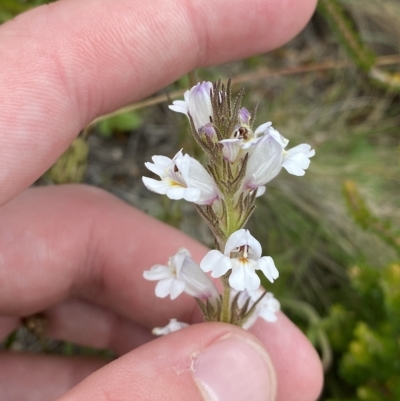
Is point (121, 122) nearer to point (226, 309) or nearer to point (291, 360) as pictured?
point (291, 360)

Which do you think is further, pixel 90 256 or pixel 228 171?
pixel 90 256

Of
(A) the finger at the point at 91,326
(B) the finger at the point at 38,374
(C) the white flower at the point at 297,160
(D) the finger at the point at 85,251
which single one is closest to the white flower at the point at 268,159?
(C) the white flower at the point at 297,160

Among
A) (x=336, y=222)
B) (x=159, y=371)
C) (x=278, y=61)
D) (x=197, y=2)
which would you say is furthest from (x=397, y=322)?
(x=278, y=61)

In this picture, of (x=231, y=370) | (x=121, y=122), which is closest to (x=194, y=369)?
(x=231, y=370)

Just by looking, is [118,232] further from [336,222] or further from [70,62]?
[336,222]

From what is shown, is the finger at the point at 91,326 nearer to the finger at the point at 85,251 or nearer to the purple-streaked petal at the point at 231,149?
the finger at the point at 85,251

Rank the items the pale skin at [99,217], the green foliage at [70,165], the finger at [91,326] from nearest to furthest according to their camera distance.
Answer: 1. the pale skin at [99,217]
2. the green foliage at [70,165]
3. the finger at [91,326]
